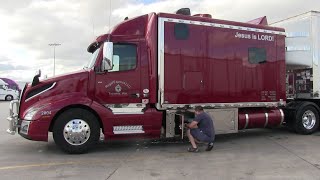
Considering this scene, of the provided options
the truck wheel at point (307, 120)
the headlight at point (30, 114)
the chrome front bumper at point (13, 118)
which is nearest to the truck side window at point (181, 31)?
the headlight at point (30, 114)

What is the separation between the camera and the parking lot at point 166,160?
8.26m

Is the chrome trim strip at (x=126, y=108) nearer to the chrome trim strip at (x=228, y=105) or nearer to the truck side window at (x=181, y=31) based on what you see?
the chrome trim strip at (x=228, y=105)

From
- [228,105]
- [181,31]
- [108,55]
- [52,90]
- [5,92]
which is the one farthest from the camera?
[5,92]

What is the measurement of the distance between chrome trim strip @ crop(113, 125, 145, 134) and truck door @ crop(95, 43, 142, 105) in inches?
23.8

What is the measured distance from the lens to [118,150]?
11094mm

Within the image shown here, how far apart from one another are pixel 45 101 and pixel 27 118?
559 mm

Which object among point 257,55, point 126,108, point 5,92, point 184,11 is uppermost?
point 184,11

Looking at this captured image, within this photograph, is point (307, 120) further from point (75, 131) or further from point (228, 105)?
point (75, 131)

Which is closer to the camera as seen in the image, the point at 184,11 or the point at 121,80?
the point at 121,80

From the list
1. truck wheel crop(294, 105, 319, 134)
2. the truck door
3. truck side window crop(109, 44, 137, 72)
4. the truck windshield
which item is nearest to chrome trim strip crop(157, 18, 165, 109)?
the truck door

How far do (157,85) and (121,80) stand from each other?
94 cm

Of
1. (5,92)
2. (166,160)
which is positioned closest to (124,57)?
(166,160)

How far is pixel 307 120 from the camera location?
1408 cm

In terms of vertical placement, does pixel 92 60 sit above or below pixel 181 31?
below
